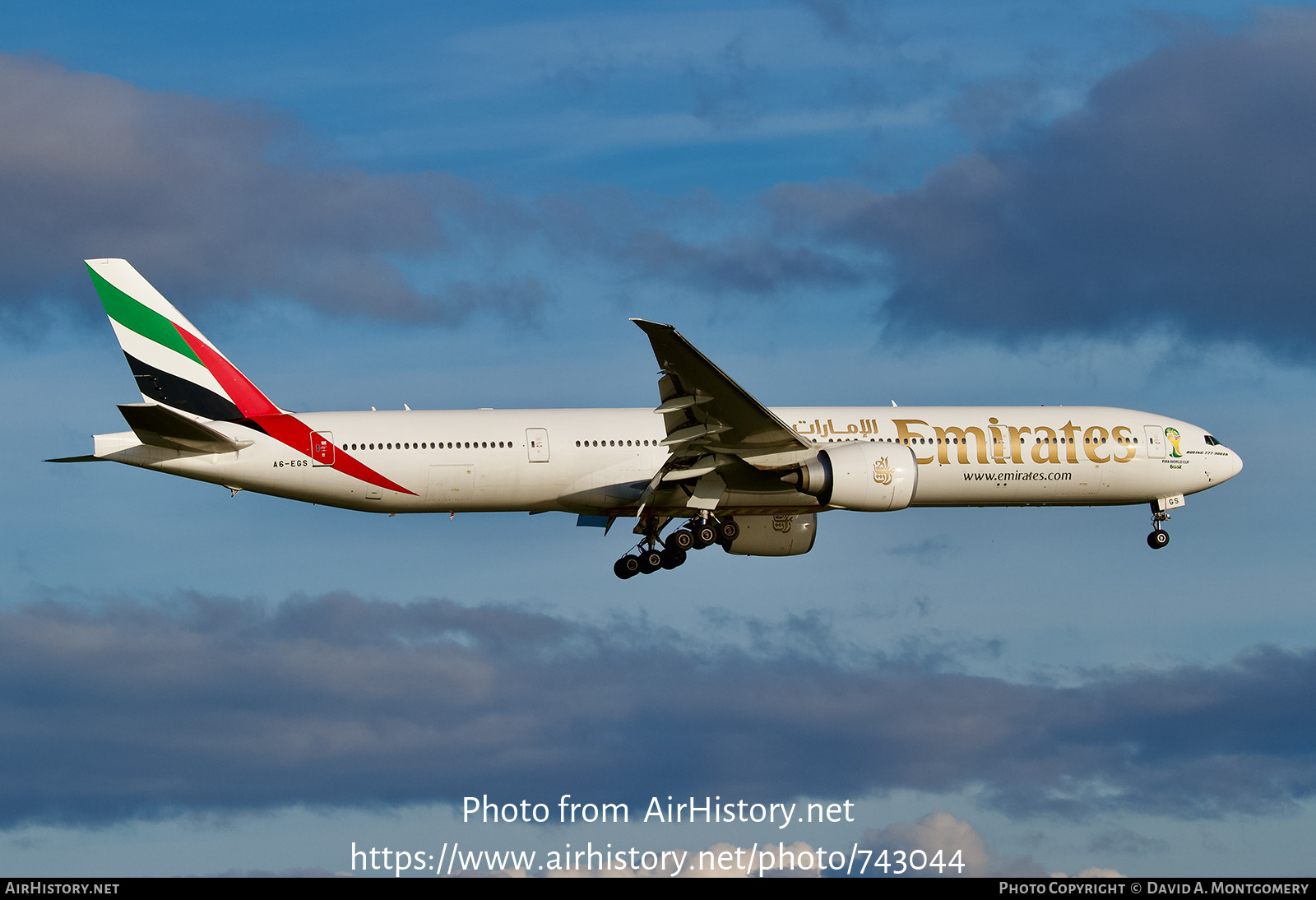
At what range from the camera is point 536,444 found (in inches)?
1815

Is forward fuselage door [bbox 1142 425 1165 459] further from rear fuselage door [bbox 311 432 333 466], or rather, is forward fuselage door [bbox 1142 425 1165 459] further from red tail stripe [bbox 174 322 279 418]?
red tail stripe [bbox 174 322 279 418]

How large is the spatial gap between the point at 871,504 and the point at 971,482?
255 inches

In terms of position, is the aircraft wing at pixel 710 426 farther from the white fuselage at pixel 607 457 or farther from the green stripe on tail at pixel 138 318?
the green stripe on tail at pixel 138 318

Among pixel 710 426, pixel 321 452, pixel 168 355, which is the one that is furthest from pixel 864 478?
pixel 168 355

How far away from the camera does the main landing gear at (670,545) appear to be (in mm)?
48812

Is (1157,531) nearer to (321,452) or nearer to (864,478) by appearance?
(864,478)

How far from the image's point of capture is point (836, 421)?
48.7 meters

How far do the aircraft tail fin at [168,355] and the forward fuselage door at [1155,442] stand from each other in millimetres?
29733

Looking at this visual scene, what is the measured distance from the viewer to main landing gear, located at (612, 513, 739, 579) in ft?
160

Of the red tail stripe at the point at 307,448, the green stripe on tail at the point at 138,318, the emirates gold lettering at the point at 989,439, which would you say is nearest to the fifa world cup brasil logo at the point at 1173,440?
the emirates gold lettering at the point at 989,439

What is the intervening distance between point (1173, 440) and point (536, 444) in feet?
74.9

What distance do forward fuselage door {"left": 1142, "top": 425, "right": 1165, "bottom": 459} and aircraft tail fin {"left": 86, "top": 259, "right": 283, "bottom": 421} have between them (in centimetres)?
2973
